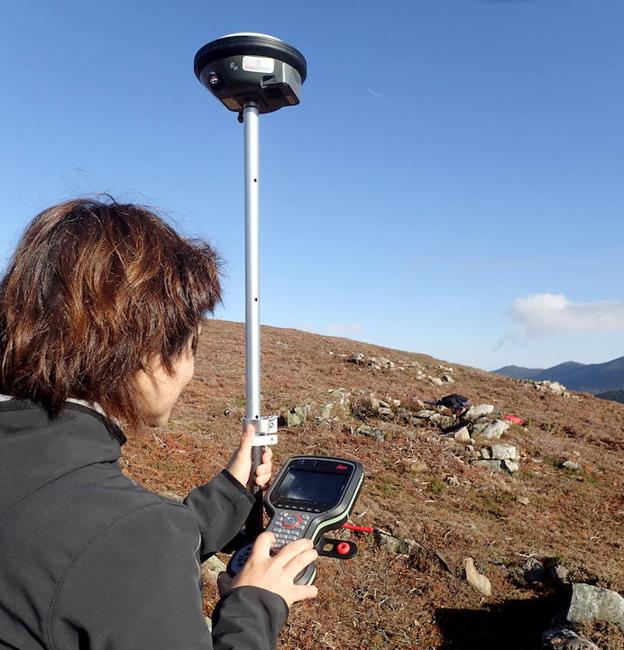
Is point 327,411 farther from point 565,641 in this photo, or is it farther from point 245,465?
point 245,465

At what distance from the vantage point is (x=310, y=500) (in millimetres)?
2195

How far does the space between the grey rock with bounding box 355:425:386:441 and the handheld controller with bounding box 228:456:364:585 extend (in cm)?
911

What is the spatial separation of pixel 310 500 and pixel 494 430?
10947mm

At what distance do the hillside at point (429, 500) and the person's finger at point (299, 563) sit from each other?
3621 millimetres

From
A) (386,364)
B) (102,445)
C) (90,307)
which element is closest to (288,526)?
(102,445)

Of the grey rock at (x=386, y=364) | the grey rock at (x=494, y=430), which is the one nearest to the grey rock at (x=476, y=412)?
the grey rock at (x=494, y=430)

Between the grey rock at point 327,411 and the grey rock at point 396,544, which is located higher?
the grey rock at point 327,411

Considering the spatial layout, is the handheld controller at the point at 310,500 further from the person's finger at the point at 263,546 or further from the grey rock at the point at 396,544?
the grey rock at the point at 396,544

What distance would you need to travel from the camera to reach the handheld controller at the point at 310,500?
1989mm

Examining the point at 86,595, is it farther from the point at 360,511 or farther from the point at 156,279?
the point at 360,511

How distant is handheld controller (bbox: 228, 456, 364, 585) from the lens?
1989 mm

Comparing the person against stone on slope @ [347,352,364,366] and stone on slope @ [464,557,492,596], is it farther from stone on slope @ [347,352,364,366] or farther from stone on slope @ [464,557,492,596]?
stone on slope @ [347,352,364,366]

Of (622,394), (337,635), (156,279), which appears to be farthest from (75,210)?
(622,394)

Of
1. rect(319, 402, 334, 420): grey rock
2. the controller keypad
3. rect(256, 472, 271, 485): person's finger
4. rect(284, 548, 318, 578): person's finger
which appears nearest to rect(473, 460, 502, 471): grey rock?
rect(319, 402, 334, 420): grey rock
